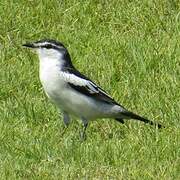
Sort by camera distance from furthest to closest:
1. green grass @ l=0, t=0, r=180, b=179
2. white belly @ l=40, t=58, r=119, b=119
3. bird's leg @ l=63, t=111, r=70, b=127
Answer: bird's leg @ l=63, t=111, r=70, b=127
white belly @ l=40, t=58, r=119, b=119
green grass @ l=0, t=0, r=180, b=179

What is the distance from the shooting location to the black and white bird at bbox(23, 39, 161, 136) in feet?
33.1

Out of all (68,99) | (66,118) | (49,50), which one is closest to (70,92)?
(68,99)

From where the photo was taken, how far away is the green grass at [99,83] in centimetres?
903

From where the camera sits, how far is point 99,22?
13.7 meters

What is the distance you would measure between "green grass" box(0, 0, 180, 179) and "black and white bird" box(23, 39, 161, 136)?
19cm

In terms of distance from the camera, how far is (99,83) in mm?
11750

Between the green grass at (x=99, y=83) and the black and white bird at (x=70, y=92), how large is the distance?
19 centimetres

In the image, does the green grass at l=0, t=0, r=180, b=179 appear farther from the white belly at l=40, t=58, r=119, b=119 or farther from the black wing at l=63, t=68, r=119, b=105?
the black wing at l=63, t=68, r=119, b=105

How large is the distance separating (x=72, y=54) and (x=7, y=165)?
12.7ft

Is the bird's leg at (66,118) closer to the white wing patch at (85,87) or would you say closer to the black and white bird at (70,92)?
the black and white bird at (70,92)

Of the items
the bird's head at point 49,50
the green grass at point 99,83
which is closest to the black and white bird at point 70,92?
the bird's head at point 49,50

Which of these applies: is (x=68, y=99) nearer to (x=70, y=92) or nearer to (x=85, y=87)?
(x=70, y=92)

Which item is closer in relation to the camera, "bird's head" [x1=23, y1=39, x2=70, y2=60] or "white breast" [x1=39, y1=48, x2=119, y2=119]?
"white breast" [x1=39, y1=48, x2=119, y2=119]

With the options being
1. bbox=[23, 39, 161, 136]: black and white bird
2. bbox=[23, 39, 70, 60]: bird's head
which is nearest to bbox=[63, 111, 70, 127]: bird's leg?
bbox=[23, 39, 161, 136]: black and white bird
